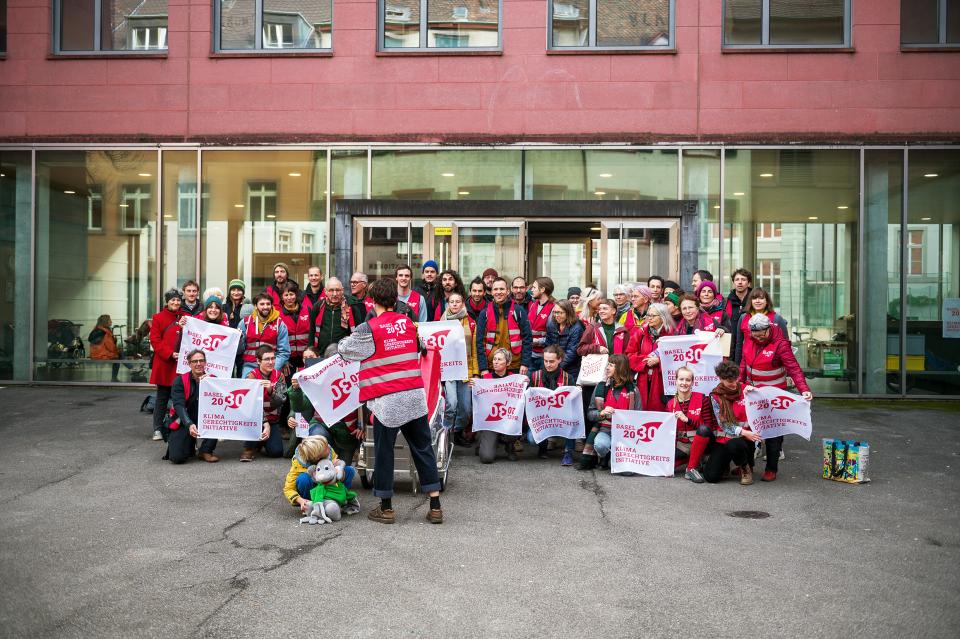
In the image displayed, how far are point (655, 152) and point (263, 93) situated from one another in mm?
7376

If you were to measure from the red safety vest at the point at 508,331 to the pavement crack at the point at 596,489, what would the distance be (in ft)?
6.59

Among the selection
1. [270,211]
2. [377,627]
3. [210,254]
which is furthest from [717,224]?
[377,627]

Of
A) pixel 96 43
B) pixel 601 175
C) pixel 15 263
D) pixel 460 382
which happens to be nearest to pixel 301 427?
pixel 460 382

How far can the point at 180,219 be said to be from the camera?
16422 mm

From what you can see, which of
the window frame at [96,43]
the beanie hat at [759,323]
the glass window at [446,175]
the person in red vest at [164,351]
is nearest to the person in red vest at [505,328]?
the beanie hat at [759,323]

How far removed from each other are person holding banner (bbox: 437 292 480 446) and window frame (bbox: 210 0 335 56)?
7600 millimetres

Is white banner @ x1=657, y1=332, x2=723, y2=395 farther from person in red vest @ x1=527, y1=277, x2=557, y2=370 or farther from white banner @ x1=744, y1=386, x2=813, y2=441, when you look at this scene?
person in red vest @ x1=527, y1=277, x2=557, y2=370

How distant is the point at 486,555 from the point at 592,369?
13.7ft

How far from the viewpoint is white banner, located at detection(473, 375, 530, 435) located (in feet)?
33.0

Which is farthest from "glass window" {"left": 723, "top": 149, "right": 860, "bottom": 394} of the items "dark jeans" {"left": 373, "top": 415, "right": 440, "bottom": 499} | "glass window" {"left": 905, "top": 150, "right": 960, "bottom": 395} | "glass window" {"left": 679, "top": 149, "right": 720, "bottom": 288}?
"dark jeans" {"left": 373, "top": 415, "right": 440, "bottom": 499}

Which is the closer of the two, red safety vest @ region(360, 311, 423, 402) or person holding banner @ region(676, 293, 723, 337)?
red safety vest @ region(360, 311, 423, 402)

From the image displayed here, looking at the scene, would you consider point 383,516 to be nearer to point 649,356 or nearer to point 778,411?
point 649,356

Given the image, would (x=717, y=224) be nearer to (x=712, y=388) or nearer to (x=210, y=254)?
(x=712, y=388)

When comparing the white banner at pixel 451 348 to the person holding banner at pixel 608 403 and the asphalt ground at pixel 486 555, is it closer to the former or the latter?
the asphalt ground at pixel 486 555
